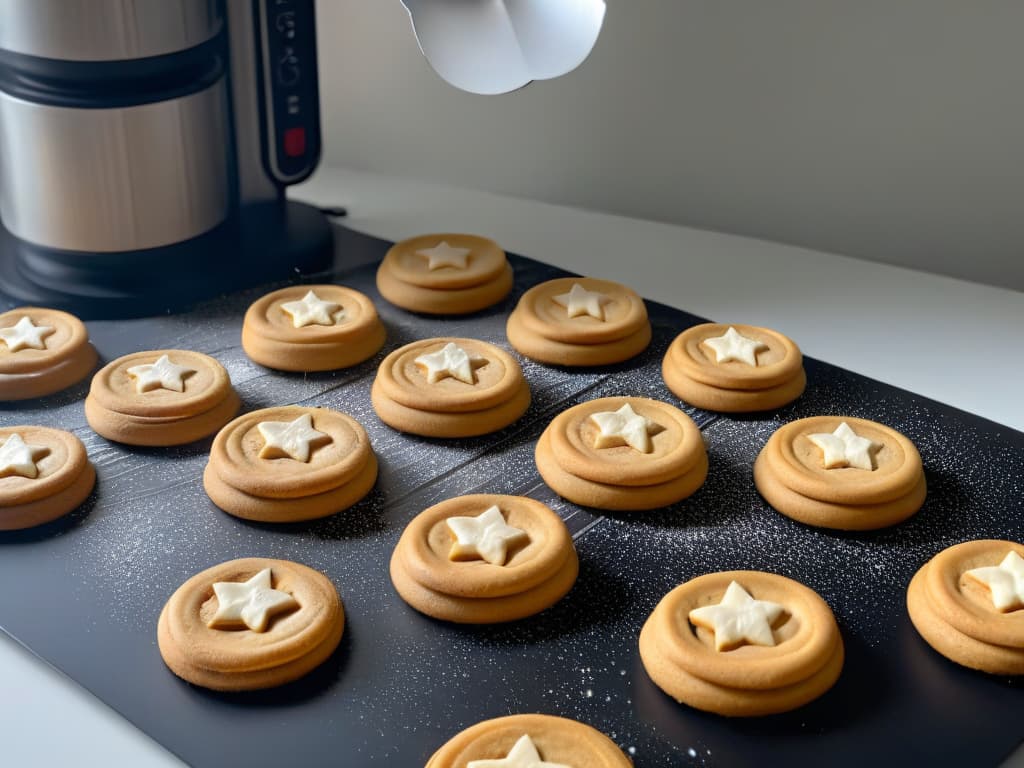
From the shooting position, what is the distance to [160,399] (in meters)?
1.27

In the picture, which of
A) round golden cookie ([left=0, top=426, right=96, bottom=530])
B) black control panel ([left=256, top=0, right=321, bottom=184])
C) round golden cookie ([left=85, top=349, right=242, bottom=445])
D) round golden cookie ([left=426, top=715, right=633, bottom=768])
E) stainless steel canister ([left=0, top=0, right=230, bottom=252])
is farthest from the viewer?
black control panel ([left=256, top=0, right=321, bottom=184])

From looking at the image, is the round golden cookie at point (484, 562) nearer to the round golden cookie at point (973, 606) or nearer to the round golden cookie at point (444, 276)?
the round golden cookie at point (973, 606)

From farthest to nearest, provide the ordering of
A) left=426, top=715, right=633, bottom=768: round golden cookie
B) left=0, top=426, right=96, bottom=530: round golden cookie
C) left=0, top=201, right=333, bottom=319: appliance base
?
left=0, top=201, right=333, bottom=319: appliance base, left=0, top=426, right=96, bottom=530: round golden cookie, left=426, top=715, right=633, bottom=768: round golden cookie

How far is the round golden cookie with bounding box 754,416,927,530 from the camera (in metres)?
1.14

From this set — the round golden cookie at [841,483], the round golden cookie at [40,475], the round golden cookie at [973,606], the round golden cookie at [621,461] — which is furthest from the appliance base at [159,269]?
the round golden cookie at [973,606]

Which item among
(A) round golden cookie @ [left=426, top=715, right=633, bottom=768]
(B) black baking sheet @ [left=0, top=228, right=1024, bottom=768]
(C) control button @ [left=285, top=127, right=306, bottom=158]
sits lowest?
(B) black baking sheet @ [left=0, top=228, right=1024, bottom=768]

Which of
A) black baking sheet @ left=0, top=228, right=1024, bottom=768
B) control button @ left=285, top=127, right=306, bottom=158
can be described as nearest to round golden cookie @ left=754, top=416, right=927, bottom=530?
black baking sheet @ left=0, top=228, right=1024, bottom=768

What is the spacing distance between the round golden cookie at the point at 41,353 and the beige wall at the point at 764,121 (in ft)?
2.62

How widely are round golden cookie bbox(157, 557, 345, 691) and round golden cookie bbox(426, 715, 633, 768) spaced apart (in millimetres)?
156

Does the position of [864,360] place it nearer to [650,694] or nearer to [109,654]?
[650,694]

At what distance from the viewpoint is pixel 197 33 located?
145cm

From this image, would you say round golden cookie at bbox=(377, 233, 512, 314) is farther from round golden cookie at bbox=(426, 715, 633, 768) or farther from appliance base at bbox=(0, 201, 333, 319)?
round golden cookie at bbox=(426, 715, 633, 768)

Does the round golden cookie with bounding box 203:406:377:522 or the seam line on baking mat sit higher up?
the round golden cookie with bounding box 203:406:377:522

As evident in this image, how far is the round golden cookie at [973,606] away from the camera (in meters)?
0.97
